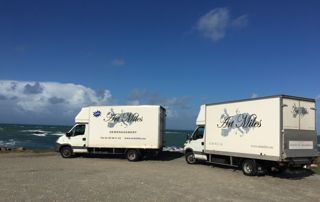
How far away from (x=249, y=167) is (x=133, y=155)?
8.15m

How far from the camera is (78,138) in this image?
24.5 m

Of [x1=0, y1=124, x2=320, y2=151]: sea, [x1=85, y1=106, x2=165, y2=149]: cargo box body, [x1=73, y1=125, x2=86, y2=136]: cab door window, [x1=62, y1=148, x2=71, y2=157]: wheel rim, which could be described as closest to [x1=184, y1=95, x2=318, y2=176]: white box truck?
[x1=85, y1=106, x2=165, y2=149]: cargo box body

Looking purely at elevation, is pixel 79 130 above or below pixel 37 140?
above

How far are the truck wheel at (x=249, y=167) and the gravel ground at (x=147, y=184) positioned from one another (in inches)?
15.4

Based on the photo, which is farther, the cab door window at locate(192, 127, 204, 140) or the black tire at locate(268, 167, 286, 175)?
the cab door window at locate(192, 127, 204, 140)

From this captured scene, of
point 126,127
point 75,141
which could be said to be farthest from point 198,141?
point 75,141

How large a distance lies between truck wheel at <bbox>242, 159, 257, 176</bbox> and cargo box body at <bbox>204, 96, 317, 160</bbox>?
376 millimetres

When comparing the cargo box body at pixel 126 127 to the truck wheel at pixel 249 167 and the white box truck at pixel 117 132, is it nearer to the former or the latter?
the white box truck at pixel 117 132

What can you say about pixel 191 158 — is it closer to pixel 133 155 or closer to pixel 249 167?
pixel 133 155

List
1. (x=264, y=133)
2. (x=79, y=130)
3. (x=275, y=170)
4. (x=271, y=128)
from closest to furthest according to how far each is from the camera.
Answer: (x=271, y=128) → (x=264, y=133) → (x=275, y=170) → (x=79, y=130)

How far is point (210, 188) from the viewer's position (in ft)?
44.3

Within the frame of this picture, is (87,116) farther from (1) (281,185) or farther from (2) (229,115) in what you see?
(1) (281,185)

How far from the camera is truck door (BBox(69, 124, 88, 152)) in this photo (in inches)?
958

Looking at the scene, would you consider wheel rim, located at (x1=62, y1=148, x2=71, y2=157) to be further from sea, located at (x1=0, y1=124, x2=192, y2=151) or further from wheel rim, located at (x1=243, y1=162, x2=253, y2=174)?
wheel rim, located at (x1=243, y1=162, x2=253, y2=174)
